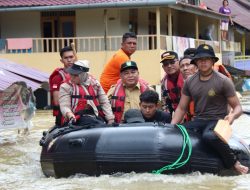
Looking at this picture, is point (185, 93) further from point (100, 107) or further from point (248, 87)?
point (248, 87)

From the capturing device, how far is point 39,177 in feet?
26.9

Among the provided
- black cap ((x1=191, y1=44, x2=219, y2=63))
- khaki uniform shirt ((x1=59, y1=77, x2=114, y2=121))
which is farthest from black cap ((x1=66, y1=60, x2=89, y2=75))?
black cap ((x1=191, y1=44, x2=219, y2=63))

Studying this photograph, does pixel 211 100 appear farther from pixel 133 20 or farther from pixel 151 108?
pixel 133 20

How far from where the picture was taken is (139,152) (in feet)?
23.5

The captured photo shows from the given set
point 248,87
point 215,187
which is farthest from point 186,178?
point 248,87

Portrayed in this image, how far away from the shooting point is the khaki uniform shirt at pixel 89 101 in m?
7.98

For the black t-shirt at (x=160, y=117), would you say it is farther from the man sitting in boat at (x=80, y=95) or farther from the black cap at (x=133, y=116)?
the man sitting in boat at (x=80, y=95)

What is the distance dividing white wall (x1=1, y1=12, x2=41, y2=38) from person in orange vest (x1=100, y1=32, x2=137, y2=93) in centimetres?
1962

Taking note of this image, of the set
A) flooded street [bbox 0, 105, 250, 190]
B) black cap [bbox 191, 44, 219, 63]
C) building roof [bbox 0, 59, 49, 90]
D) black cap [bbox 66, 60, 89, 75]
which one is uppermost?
black cap [bbox 191, 44, 219, 63]

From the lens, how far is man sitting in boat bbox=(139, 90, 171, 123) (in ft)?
25.2

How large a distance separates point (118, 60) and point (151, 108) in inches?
49.4

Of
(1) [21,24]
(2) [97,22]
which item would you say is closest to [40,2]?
(1) [21,24]

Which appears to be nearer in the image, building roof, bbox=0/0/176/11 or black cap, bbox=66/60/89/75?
black cap, bbox=66/60/89/75

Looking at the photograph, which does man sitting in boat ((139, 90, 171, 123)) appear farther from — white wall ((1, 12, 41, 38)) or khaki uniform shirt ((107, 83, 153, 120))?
white wall ((1, 12, 41, 38))
